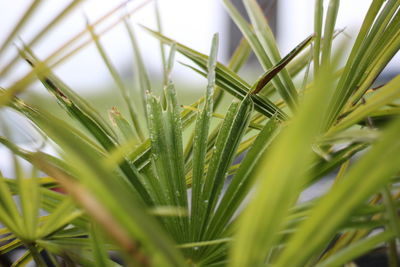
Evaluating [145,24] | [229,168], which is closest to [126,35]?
[145,24]

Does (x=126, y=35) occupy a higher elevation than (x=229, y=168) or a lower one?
higher

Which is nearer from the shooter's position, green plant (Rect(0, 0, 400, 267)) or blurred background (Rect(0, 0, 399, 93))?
green plant (Rect(0, 0, 400, 267))

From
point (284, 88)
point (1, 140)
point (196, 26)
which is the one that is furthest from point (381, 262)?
point (196, 26)

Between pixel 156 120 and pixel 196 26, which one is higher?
pixel 196 26

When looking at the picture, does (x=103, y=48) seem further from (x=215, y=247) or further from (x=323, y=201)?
(x=323, y=201)

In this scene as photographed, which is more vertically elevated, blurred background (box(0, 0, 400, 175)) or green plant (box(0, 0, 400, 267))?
blurred background (box(0, 0, 400, 175))

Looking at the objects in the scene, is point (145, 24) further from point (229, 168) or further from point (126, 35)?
point (229, 168)

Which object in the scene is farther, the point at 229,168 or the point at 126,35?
the point at 126,35

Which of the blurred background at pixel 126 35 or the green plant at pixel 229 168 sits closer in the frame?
the green plant at pixel 229 168
